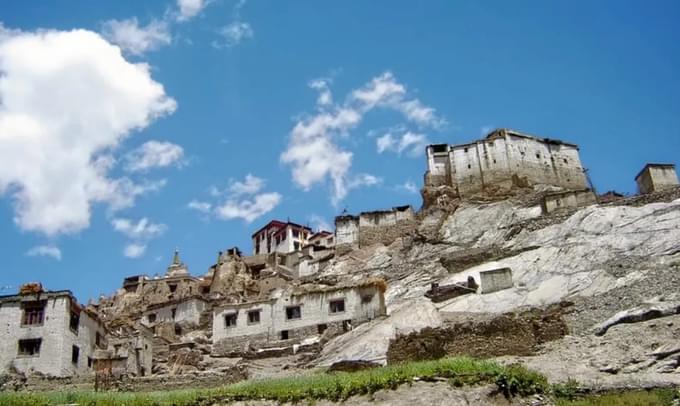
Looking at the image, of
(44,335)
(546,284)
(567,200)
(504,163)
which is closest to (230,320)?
(44,335)

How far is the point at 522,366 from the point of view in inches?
971

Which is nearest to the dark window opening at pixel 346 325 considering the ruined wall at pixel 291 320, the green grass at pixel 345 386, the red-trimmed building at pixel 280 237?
the ruined wall at pixel 291 320

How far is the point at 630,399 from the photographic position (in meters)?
21.1

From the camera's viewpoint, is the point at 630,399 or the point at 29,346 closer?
the point at 630,399

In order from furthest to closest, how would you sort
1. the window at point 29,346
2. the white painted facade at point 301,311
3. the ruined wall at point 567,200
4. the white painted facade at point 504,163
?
the white painted facade at point 504,163, the ruined wall at point 567,200, the white painted facade at point 301,311, the window at point 29,346

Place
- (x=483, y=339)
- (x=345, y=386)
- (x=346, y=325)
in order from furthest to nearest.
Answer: (x=346, y=325) < (x=483, y=339) < (x=345, y=386)

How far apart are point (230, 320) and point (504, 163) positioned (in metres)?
35.9

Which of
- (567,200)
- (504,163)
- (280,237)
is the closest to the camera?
(567,200)

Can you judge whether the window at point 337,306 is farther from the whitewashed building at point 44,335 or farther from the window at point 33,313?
the window at point 33,313

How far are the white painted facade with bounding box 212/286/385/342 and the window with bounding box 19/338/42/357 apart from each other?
38.0 ft

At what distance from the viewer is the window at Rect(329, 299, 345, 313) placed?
50.3 meters

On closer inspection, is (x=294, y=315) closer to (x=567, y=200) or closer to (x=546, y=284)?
(x=546, y=284)

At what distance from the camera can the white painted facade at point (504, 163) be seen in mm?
75562

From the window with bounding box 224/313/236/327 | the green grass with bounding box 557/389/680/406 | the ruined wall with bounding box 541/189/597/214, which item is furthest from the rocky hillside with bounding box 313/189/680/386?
the window with bounding box 224/313/236/327
